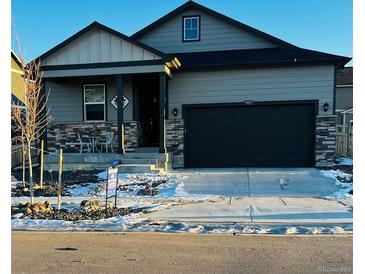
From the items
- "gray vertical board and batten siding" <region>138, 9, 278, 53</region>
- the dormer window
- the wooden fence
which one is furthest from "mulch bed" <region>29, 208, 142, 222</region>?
the wooden fence

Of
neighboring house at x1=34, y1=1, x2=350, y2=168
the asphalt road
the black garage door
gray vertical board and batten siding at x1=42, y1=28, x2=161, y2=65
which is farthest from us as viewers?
the black garage door

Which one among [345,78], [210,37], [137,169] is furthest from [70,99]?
[345,78]

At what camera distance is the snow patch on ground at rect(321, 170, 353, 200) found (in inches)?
305

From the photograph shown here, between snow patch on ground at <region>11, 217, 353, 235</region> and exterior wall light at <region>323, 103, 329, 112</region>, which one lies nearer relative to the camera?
snow patch on ground at <region>11, 217, 353, 235</region>

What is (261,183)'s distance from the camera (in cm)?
943

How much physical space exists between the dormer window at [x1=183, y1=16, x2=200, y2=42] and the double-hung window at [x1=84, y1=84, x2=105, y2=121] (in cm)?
461

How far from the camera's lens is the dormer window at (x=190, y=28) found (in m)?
14.6

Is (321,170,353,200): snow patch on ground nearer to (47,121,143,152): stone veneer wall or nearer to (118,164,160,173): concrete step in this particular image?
(118,164,160,173): concrete step

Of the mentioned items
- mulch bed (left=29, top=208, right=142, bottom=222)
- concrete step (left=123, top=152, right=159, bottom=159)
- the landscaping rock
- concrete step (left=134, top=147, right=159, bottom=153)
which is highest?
concrete step (left=134, top=147, right=159, bottom=153)

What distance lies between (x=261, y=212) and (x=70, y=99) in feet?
33.9

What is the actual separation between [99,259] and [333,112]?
10786 mm

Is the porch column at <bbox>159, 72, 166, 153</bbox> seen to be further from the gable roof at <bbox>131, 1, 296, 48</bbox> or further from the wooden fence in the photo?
the wooden fence

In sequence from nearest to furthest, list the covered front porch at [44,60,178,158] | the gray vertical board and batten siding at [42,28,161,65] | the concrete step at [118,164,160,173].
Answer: the concrete step at [118,164,160,173] < the gray vertical board and batten siding at [42,28,161,65] < the covered front porch at [44,60,178,158]

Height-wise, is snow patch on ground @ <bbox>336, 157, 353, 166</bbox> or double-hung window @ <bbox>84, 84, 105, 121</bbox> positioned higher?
double-hung window @ <bbox>84, 84, 105, 121</bbox>
